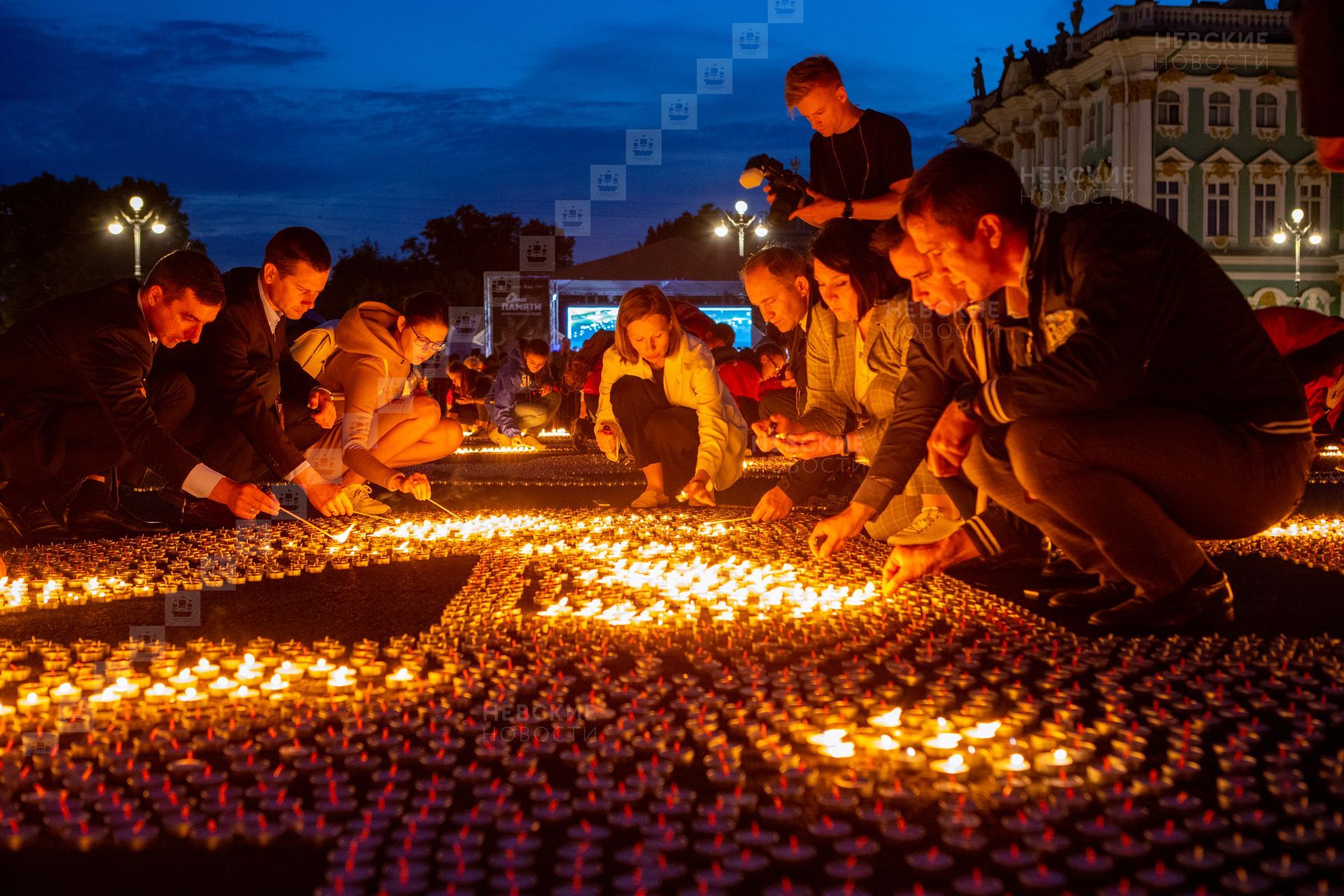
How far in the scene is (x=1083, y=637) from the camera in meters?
3.41

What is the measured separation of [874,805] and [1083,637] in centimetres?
156

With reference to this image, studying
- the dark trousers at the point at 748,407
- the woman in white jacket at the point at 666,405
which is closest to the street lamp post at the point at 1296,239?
the dark trousers at the point at 748,407

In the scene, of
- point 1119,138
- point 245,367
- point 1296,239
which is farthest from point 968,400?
point 1296,239

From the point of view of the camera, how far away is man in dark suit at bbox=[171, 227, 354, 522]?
20.1 ft

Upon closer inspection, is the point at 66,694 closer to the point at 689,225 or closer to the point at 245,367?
the point at 245,367

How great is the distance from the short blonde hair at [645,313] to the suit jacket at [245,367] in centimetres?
191

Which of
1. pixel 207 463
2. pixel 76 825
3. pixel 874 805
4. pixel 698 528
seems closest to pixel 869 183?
pixel 698 528

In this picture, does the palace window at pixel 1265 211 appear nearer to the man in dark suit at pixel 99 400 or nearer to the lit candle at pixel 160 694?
the man in dark suit at pixel 99 400

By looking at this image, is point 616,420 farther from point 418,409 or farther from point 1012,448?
point 1012,448

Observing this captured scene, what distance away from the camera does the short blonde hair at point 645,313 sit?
6.90 metres

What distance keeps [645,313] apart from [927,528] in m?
2.25

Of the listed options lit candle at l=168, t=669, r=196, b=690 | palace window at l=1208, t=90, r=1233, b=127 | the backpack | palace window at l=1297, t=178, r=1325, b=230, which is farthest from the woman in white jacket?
palace window at l=1297, t=178, r=1325, b=230

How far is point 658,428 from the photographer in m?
7.39

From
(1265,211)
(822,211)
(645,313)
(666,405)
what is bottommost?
(666,405)
